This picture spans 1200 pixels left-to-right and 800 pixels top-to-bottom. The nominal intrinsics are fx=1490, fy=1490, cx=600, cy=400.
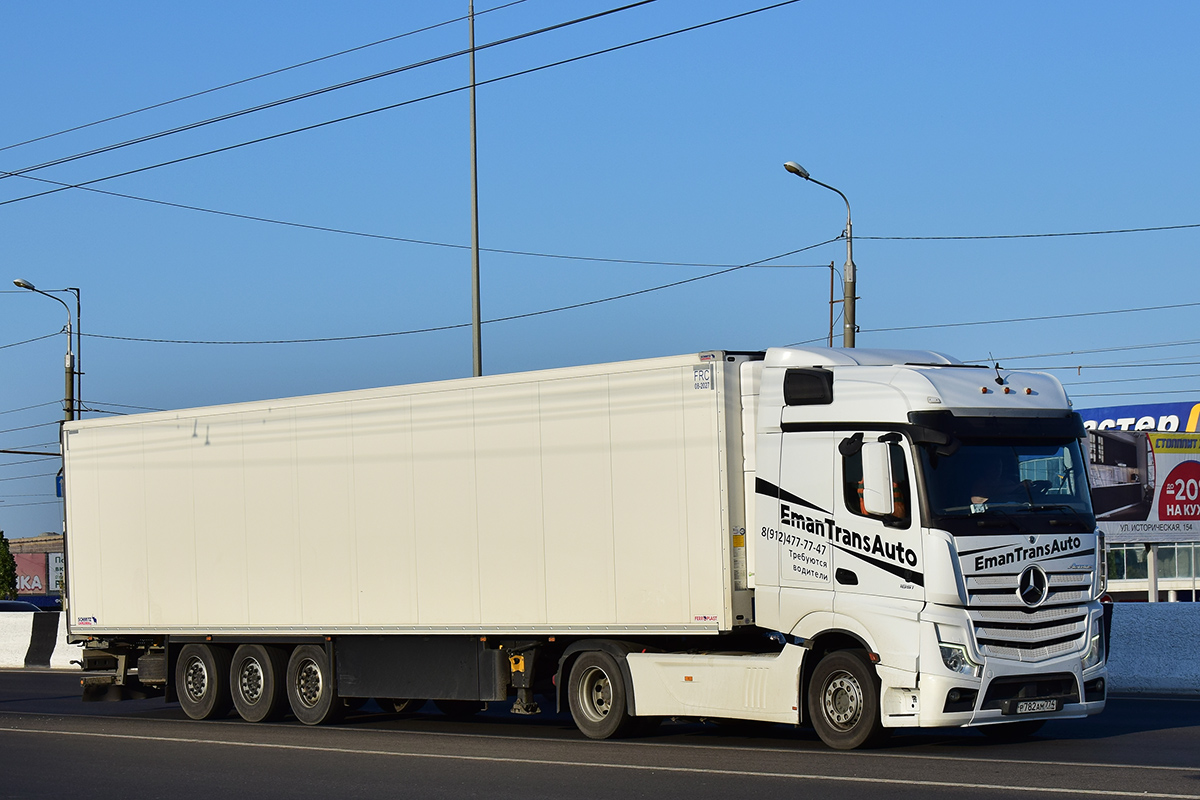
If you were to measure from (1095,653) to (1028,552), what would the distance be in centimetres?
117

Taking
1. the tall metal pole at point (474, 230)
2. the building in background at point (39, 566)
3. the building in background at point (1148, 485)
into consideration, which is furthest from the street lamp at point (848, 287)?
the building in background at point (39, 566)

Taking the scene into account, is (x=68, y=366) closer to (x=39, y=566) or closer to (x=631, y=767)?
(x=631, y=767)

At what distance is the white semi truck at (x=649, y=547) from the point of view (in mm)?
12344

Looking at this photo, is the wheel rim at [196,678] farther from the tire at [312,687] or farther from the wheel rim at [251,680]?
the tire at [312,687]

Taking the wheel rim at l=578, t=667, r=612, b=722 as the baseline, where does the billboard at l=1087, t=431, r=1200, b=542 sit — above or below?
above

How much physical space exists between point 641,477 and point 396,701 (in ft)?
18.9

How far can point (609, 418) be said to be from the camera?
46.9 ft

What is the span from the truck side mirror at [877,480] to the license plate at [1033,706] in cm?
187


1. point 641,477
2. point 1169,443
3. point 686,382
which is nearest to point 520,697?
point 641,477

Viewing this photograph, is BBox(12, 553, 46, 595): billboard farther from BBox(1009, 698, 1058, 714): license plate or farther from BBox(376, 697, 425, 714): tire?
BBox(1009, 698, 1058, 714): license plate

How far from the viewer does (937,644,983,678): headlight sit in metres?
12.0

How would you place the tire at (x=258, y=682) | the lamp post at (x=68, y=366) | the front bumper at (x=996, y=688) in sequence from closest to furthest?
the front bumper at (x=996, y=688)
the tire at (x=258, y=682)
the lamp post at (x=68, y=366)

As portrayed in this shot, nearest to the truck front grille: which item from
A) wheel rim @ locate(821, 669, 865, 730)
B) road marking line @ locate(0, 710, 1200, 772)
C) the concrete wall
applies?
road marking line @ locate(0, 710, 1200, 772)

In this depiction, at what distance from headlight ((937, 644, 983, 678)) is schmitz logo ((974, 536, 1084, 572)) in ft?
2.23
